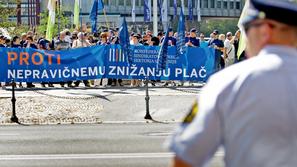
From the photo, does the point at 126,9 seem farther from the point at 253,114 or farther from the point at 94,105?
the point at 253,114

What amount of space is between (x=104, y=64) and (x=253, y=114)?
755 inches

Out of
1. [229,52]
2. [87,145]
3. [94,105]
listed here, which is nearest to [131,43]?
[229,52]

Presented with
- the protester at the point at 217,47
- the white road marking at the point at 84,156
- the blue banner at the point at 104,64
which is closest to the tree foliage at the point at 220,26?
the protester at the point at 217,47

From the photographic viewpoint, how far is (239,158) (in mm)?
2727

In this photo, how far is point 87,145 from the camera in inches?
475

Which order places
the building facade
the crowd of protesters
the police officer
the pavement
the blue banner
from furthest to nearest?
the building facade, the crowd of protesters, the blue banner, the pavement, the police officer

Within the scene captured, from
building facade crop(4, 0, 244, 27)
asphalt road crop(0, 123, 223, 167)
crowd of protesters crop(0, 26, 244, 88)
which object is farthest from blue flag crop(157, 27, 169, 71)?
building facade crop(4, 0, 244, 27)

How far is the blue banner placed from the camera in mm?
21375

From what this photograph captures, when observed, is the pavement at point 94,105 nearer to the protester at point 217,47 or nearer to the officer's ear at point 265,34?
the protester at point 217,47

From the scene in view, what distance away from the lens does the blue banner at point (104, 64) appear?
842 inches

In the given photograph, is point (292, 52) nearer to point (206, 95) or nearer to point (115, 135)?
point (206, 95)

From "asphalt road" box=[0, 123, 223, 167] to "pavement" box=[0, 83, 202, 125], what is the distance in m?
1.11

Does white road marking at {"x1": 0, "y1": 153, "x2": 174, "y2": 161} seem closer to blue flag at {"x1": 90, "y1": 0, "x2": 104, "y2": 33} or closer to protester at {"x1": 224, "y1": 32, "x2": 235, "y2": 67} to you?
protester at {"x1": 224, "y1": 32, "x2": 235, "y2": 67}

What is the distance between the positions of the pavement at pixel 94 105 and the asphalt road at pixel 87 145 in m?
1.11
